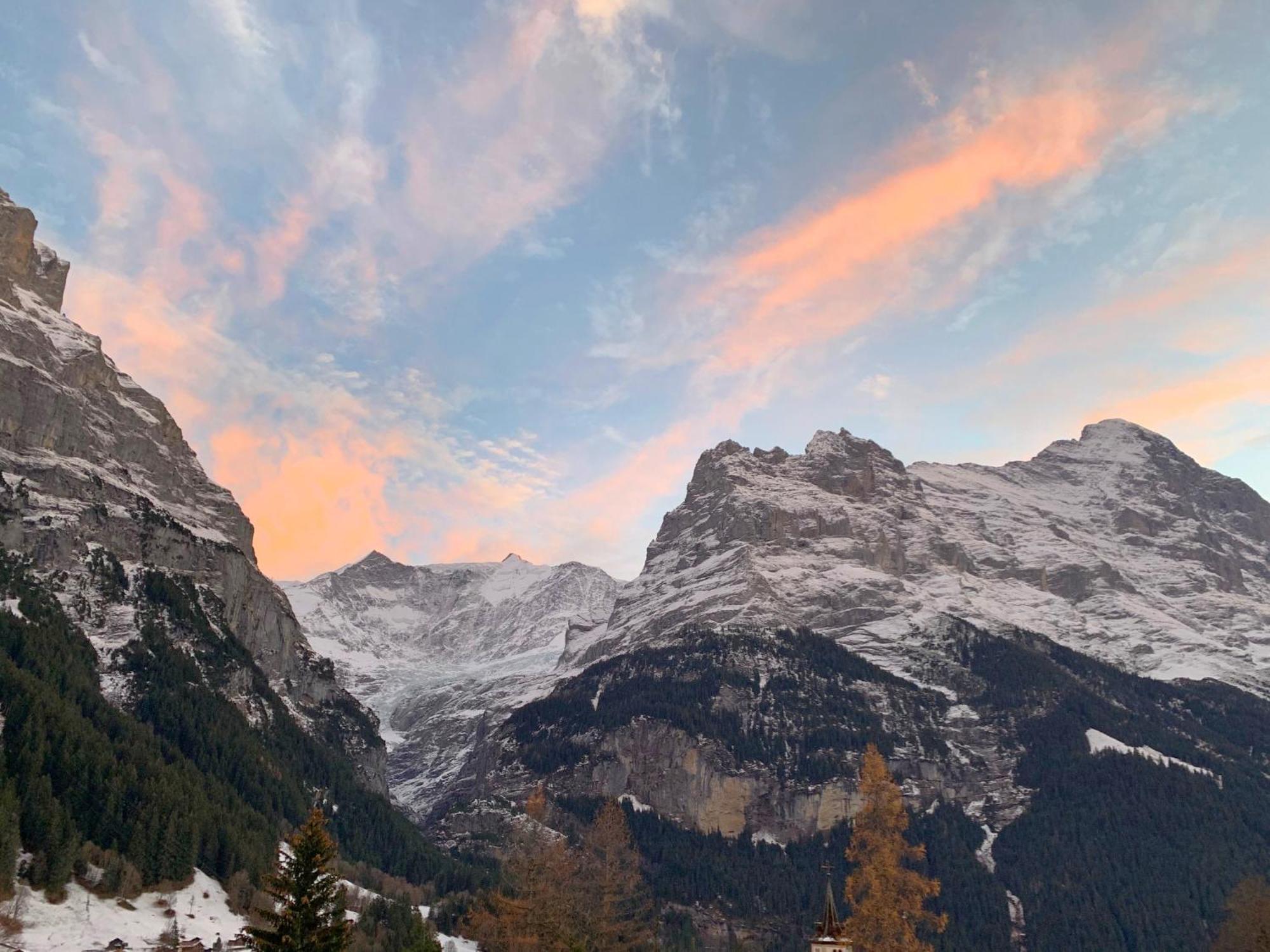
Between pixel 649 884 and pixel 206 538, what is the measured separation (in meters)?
102

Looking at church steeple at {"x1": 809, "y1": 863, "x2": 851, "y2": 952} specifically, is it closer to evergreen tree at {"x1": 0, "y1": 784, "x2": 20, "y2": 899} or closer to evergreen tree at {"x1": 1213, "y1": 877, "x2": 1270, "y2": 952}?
evergreen tree at {"x1": 1213, "y1": 877, "x2": 1270, "y2": 952}

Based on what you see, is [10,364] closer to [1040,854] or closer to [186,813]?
[186,813]

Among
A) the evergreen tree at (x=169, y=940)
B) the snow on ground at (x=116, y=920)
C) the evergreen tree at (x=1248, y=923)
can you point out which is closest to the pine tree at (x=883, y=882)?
the evergreen tree at (x=1248, y=923)

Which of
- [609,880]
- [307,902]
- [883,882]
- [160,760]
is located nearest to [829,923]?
[883,882]

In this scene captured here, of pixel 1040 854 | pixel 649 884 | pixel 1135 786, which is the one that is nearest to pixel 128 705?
pixel 649 884

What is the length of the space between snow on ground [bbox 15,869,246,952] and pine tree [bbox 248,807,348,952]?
39025 mm

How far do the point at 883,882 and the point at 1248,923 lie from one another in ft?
195

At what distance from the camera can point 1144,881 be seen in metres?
169

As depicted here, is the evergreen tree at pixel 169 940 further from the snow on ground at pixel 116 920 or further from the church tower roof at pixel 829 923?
the church tower roof at pixel 829 923

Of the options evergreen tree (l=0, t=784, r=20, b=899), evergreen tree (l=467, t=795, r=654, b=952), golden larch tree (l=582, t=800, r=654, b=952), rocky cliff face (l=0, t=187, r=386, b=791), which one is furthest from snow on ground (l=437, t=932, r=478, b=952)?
rocky cliff face (l=0, t=187, r=386, b=791)

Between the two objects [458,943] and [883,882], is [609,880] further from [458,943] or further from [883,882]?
[458,943]

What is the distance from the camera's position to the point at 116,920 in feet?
304

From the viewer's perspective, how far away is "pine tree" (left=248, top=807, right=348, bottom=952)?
175 feet

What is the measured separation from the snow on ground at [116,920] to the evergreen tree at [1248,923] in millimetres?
86954
